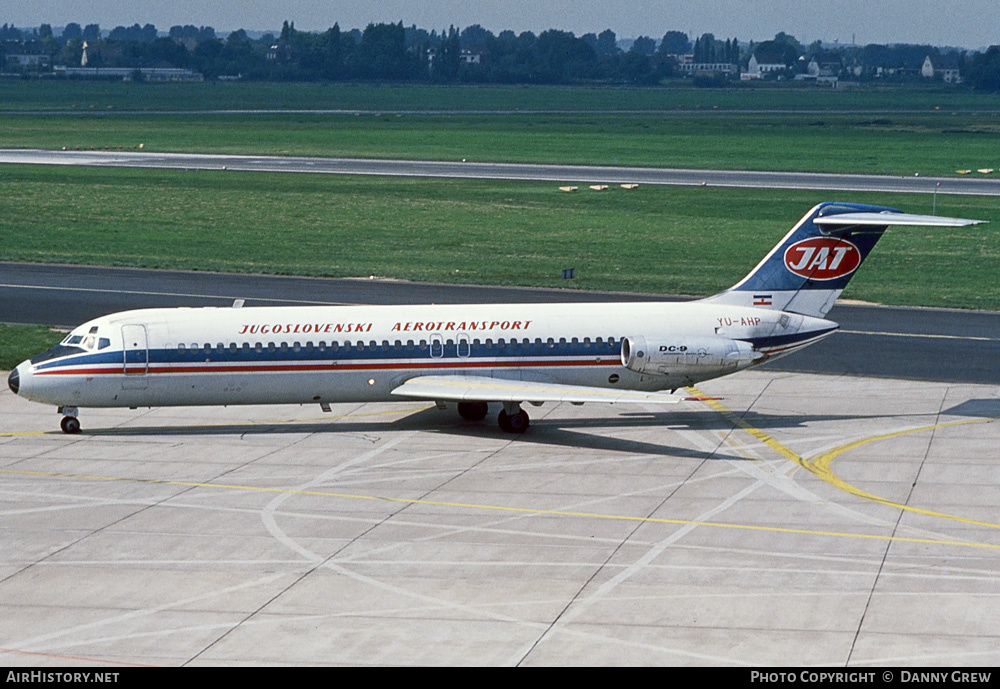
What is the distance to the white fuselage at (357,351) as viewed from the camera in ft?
123

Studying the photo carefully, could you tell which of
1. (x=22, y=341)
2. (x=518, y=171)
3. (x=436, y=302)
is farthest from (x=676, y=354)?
(x=518, y=171)

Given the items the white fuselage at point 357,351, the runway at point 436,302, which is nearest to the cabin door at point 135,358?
the white fuselage at point 357,351

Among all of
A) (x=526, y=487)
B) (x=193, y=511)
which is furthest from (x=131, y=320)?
(x=526, y=487)

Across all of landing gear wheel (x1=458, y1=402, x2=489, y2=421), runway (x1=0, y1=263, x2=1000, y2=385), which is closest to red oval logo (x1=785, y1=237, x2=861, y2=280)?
runway (x1=0, y1=263, x2=1000, y2=385)

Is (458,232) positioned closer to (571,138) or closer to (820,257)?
(820,257)

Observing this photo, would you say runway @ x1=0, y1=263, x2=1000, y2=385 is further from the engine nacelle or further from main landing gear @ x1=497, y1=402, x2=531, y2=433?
main landing gear @ x1=497, y1=402, x2=531, y2=433

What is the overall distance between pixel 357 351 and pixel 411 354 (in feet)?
4.77

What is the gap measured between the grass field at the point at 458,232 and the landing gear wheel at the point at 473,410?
22937mm

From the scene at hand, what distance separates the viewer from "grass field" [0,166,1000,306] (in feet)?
219

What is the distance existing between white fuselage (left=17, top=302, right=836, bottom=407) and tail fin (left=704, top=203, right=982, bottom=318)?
1.15 meters

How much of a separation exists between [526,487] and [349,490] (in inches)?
161

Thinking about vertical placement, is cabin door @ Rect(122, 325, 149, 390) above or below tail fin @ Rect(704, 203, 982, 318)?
below

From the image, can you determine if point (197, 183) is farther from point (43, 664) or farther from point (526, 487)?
point (43, 664)

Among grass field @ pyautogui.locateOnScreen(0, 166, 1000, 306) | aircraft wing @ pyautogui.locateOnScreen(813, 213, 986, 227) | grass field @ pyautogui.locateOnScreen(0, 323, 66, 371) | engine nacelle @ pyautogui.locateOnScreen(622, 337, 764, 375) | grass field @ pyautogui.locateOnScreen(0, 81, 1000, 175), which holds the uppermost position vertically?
aircraft wing @ pyautogui.locateOnScreen(813, 213, 986, 227)
